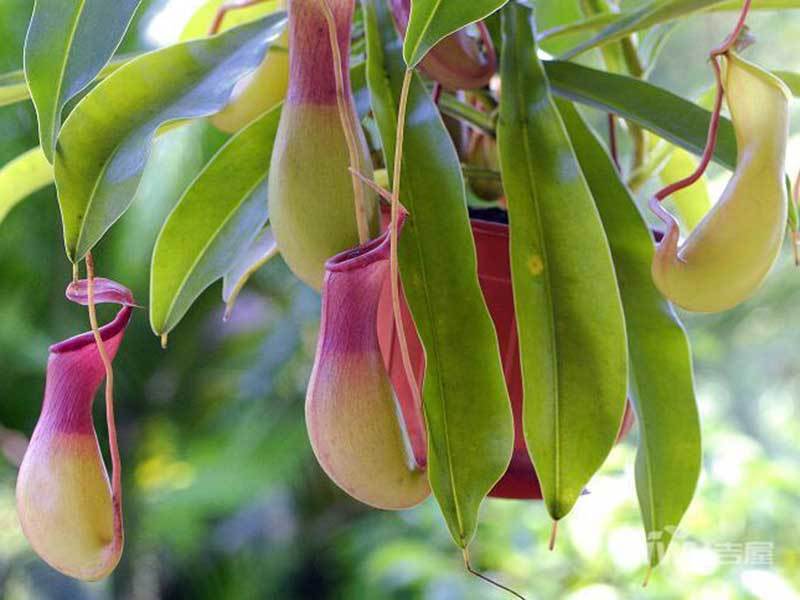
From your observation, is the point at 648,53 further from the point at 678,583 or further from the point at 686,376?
the point at 678,583

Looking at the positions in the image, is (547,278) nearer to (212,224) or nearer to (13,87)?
(212,224)

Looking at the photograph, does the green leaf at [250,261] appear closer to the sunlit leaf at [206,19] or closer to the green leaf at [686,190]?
the sunlit leaf at [206,19]

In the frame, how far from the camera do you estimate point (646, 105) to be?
51 centimetres

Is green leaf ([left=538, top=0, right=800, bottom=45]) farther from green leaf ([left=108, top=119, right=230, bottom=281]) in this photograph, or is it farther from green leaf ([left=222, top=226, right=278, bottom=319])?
green leaf ([left=108, top=119, right=230, bottom=281])

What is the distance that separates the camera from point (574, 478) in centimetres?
39

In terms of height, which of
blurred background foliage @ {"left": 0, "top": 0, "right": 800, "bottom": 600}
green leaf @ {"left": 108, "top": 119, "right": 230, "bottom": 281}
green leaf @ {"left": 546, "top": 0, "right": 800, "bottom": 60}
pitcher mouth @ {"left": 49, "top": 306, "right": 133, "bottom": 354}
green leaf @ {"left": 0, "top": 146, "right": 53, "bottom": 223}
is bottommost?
blurred background foliage @ {"left": 0, "top": 0, "right": 800, "bottom": 600}

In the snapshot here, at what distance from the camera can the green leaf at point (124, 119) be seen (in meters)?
0.36

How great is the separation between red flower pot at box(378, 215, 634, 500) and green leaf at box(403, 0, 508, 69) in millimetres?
170

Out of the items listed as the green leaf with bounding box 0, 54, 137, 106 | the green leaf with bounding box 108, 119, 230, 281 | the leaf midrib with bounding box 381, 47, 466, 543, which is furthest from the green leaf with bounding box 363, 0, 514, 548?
the green leaf with bounding box 108, 119, 230, 281

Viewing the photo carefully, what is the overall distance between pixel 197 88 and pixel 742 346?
8.33ft

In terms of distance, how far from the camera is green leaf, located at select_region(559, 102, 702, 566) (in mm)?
454

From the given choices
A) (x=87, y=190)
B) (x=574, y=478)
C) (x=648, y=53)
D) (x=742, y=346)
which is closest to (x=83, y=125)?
(x=87, y=190)

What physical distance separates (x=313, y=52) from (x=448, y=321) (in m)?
0.14

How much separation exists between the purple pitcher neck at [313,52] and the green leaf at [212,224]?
0.11 meters
